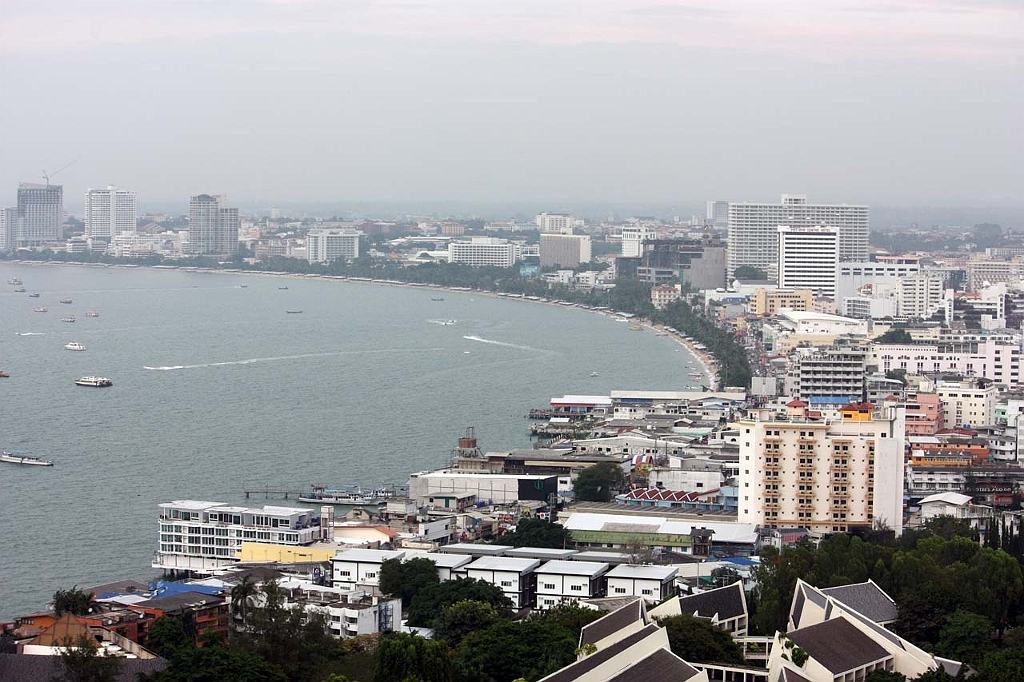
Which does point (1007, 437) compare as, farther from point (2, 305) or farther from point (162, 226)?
point (162, 226)

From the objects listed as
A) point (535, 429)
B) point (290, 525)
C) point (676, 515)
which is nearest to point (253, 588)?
point (290, 525)

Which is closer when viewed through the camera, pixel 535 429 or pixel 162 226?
pixel 535 429

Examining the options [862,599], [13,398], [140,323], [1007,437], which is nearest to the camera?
[862,599]

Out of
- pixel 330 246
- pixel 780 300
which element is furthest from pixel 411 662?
pixel 330 246

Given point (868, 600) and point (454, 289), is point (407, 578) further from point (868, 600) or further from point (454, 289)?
point (454, 289)

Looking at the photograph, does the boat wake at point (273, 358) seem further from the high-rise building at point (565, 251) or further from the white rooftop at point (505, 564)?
the high-rise building at point (565, 251)

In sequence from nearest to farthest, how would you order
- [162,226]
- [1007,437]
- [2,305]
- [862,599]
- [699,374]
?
[862,599] < [1007,437] < [699,374] < [2,305] < [162,226]

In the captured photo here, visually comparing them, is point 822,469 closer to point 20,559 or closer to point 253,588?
point 253,588
